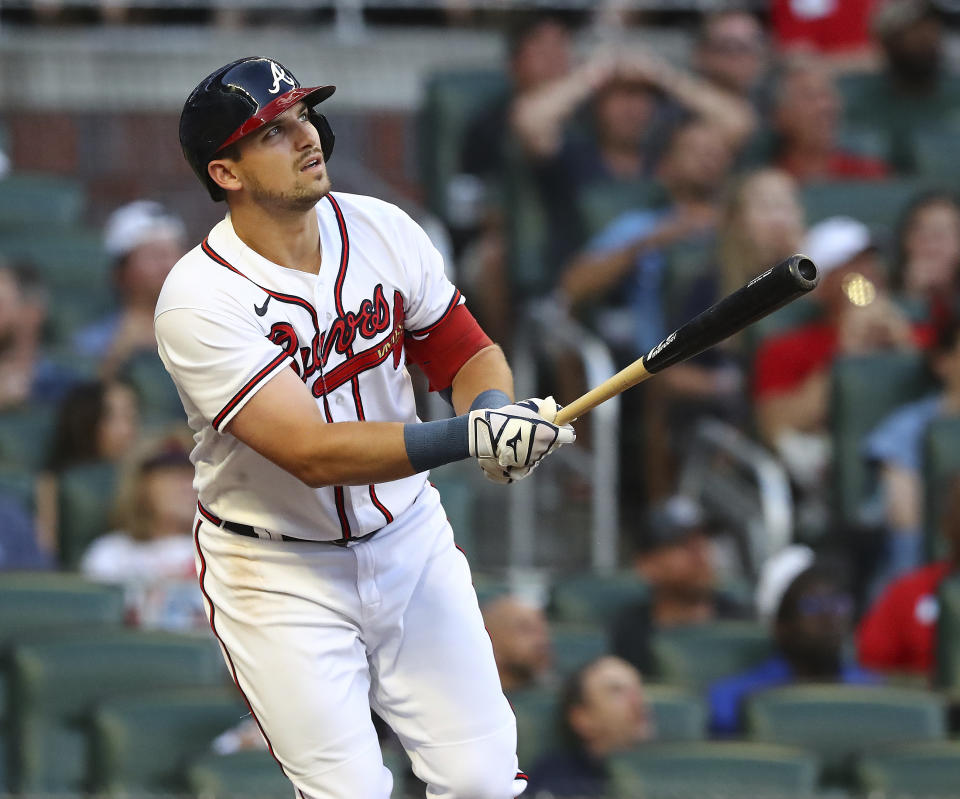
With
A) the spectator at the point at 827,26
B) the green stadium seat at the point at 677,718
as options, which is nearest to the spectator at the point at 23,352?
the green stadium seat at the point at 677,718

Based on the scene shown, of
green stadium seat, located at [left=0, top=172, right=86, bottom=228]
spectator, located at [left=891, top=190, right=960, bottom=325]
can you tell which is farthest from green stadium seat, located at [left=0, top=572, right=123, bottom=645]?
spectator, located at [left=891, top=190, right=960, bottom=325]

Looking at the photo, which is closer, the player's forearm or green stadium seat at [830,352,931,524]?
the player's forearm

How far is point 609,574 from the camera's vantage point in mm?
5715

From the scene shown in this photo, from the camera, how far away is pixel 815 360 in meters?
6.17

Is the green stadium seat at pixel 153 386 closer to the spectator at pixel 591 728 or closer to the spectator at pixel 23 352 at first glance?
the spectator at pixel 23 352

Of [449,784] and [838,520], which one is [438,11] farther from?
[449,784]

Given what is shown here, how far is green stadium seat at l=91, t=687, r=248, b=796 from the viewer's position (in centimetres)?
457

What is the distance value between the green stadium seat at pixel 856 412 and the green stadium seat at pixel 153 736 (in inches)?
92.3

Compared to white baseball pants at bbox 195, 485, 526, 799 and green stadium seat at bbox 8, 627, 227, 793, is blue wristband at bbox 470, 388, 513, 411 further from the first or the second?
green stadium seat at bbox 8, 627, 227, 793

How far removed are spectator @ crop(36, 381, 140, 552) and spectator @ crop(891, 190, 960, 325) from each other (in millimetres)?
2969

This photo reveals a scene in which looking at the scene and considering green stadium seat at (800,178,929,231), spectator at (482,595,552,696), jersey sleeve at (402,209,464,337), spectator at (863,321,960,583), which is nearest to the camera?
jersey sleeve at (402,209,464,337)

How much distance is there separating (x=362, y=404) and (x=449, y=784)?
2.34 feet

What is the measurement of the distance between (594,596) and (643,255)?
1.60 metres

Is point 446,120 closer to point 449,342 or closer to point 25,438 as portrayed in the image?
point 25,438
